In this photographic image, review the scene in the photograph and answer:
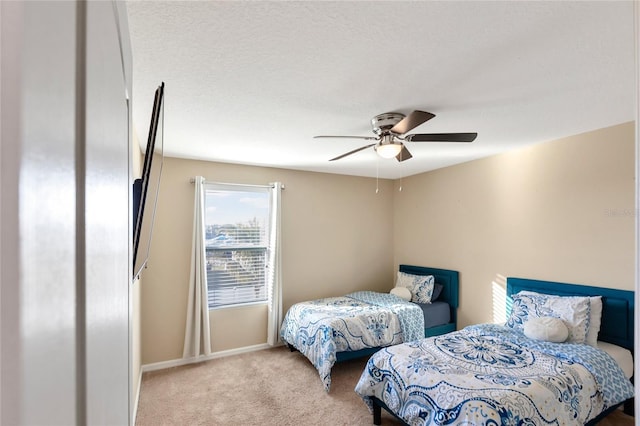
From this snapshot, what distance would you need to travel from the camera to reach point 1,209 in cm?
16

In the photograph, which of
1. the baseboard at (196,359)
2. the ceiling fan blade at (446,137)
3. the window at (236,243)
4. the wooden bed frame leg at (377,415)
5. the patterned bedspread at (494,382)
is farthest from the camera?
the window at (236,243)

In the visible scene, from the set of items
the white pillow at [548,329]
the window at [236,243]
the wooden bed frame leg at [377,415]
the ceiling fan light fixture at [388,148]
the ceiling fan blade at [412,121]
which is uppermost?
the ceiling fan blade at [412,121]

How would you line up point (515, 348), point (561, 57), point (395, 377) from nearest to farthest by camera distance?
point (561, 57) < point (395, 377) < point (515, 348)

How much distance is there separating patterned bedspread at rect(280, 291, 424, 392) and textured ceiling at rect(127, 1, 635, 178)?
6.52 ft

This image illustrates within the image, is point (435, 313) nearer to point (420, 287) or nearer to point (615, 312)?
point (420, 287)

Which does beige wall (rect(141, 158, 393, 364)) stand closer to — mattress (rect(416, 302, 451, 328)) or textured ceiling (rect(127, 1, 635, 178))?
mattress (rect(416, 302, 451, 328))

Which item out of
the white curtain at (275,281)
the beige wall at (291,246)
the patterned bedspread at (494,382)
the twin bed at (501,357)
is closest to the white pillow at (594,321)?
the twin bed at (501,357)

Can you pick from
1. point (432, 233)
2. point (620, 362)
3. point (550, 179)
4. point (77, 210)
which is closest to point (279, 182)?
point (432, 233)

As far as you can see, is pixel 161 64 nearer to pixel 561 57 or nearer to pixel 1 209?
pixel 1 209

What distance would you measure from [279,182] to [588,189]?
131 inches

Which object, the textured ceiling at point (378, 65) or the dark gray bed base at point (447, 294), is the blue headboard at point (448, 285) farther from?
the textured ceiling at point (378, 65)

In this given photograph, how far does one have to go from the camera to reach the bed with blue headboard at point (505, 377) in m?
1.97

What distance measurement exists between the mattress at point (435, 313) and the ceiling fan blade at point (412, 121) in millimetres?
2629

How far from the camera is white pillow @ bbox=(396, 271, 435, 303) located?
14.3 ft
